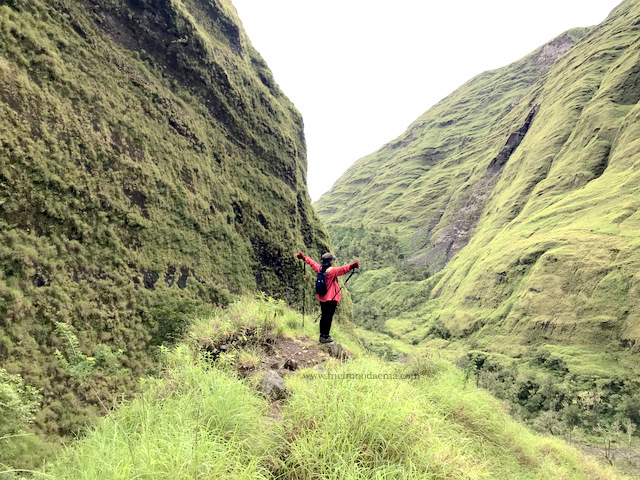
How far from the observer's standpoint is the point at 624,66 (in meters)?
59.2

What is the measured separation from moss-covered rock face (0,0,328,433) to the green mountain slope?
34633 millimetres

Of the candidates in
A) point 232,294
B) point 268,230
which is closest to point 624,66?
point 268,230

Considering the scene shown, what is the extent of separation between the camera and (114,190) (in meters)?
10.3

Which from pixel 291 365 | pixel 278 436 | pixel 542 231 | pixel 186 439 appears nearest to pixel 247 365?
pixel 291 365

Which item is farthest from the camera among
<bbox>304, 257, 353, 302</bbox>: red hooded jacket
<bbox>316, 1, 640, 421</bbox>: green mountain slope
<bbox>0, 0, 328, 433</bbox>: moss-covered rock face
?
<bbox>316, 1, 640, 421</bbox>: green mountain slope

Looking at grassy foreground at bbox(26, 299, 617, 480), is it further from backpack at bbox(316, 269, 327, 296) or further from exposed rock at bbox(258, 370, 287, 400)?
backpack at bbox(316, 269, 327, 296)

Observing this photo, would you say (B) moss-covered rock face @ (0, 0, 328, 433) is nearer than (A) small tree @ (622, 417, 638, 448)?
Yes

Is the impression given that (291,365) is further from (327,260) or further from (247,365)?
(327,260)

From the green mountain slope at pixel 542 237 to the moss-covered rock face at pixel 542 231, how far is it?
194 mm

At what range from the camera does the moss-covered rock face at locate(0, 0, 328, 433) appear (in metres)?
7.28

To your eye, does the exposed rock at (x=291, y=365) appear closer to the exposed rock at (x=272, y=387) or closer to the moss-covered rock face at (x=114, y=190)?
the exposed rock at (x=272, y=387)

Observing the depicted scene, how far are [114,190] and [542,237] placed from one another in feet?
173

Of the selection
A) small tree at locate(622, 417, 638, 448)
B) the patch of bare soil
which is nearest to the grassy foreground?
the patch of bare soil

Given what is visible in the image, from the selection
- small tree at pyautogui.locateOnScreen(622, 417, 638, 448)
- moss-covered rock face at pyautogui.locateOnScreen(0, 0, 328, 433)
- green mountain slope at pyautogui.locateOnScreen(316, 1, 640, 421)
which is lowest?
small tree at pyautogui.locateOnScreen(622, 417, 638, 448)
